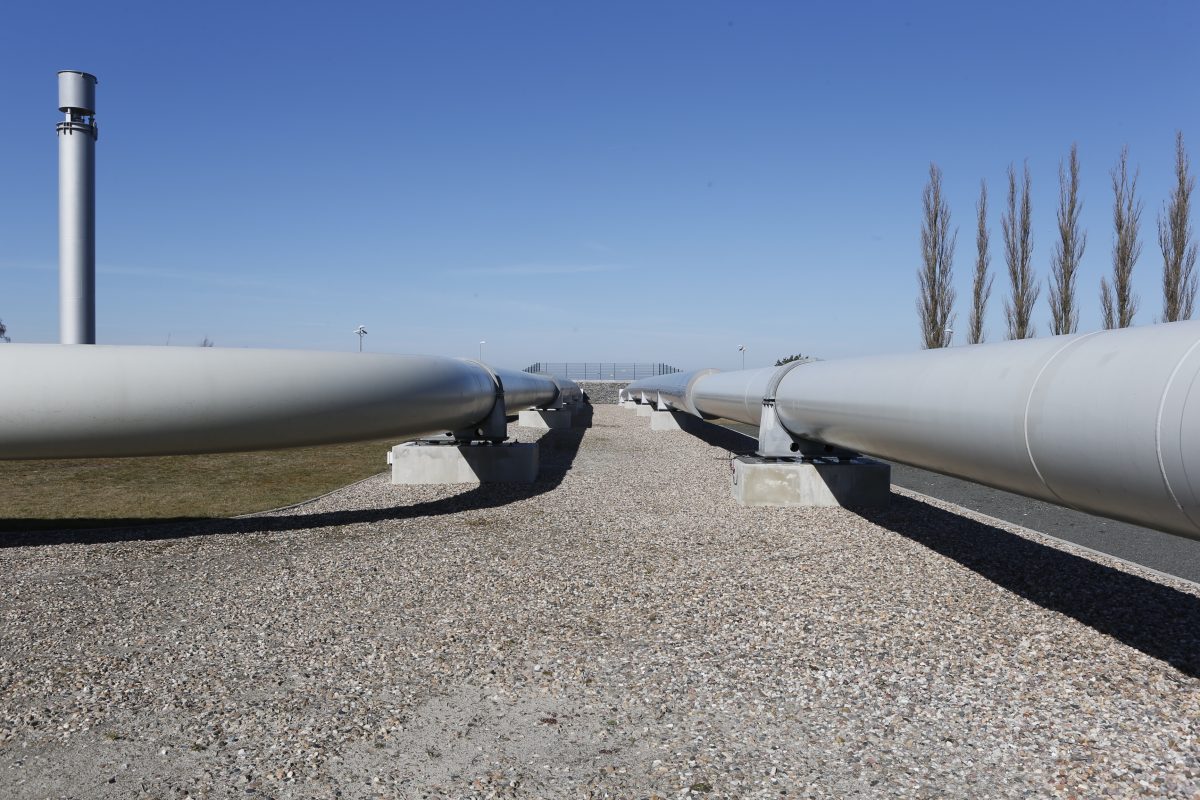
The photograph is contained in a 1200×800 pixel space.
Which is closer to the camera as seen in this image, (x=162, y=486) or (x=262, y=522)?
(x=262, y=522)

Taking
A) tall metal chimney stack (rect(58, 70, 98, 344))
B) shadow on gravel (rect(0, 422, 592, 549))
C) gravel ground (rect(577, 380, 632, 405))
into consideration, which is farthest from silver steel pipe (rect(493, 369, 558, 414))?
gravel ground (rect(577, 380, 632, 405))

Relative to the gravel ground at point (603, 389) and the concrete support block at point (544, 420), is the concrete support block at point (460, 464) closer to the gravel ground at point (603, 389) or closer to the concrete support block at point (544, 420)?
the concrete support block at point (544, 420)

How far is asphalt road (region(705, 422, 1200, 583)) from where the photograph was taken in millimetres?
5962

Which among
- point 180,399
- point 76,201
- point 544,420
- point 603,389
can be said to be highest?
point 76,201

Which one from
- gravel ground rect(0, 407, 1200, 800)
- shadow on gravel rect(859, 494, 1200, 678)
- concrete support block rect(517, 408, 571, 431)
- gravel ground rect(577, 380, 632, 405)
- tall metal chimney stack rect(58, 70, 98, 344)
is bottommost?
gravel ground rect(0, 407, 1200, 800)

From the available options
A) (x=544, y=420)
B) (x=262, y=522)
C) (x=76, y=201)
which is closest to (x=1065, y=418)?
(x=262, y=522)

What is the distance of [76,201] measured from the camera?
13.1 m

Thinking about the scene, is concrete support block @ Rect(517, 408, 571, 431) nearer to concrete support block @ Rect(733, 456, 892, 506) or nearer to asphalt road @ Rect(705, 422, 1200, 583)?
asphalt road @ Rect(705, 422, 1200, 583)

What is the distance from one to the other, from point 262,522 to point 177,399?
1.61 m

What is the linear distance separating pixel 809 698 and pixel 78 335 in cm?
1430

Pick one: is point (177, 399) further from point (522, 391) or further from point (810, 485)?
point (522, 391)

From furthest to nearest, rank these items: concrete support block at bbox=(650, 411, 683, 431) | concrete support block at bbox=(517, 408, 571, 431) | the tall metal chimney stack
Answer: concrete support block at bbox=(517, 408, 571, 431)
concrete support block at bbox=(650, 411, 683, 431)
the tall metal chimney stack

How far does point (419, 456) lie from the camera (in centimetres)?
963

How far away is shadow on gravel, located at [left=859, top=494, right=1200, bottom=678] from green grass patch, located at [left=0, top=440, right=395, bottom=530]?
216 inches
